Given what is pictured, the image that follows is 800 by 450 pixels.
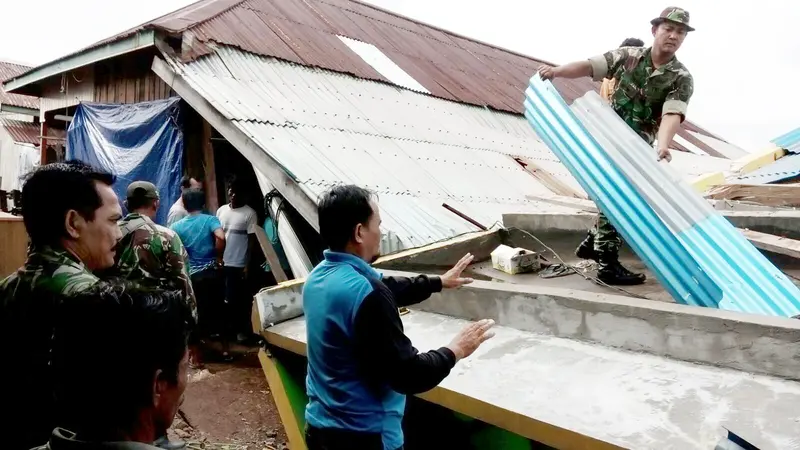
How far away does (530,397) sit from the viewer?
207cm

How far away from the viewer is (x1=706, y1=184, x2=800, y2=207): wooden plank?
5.55m

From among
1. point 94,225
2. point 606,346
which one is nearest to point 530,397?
point 606,346

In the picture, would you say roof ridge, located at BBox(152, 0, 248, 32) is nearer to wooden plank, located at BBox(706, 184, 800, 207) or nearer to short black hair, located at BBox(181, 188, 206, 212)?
short black hair, located at BBox(181, 188, 206, 212)

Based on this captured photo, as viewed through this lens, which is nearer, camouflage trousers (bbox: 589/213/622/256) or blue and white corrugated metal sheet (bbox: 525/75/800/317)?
blue and white corrugated metal sheet (bbox: 525/75/800/317)

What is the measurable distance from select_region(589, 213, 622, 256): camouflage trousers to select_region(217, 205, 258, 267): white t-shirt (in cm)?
370

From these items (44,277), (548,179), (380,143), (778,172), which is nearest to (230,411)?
(380,143)

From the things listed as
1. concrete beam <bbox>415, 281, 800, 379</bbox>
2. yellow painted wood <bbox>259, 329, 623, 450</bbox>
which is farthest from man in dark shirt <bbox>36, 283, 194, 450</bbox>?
concrete beam <bbox>415, 281, 800, 379</bbox>

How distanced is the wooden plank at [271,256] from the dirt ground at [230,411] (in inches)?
41.2

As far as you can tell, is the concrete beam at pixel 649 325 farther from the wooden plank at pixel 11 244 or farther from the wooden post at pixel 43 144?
the wooden post at pixel 43 144

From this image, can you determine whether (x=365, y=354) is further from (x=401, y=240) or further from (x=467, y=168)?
(x=467, y=168)

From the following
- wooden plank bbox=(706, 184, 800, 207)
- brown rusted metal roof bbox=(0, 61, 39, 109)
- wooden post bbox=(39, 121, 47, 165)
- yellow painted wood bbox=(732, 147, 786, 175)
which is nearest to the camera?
wooden plank bbox=(706, 184, 800, 207)

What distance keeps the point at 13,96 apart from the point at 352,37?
1552cm

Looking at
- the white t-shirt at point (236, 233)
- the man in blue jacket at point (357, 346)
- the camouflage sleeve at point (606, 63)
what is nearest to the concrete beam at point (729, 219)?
the camouflage sleeve at point (606, 63)

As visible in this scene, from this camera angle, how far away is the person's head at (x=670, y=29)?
332 cm
